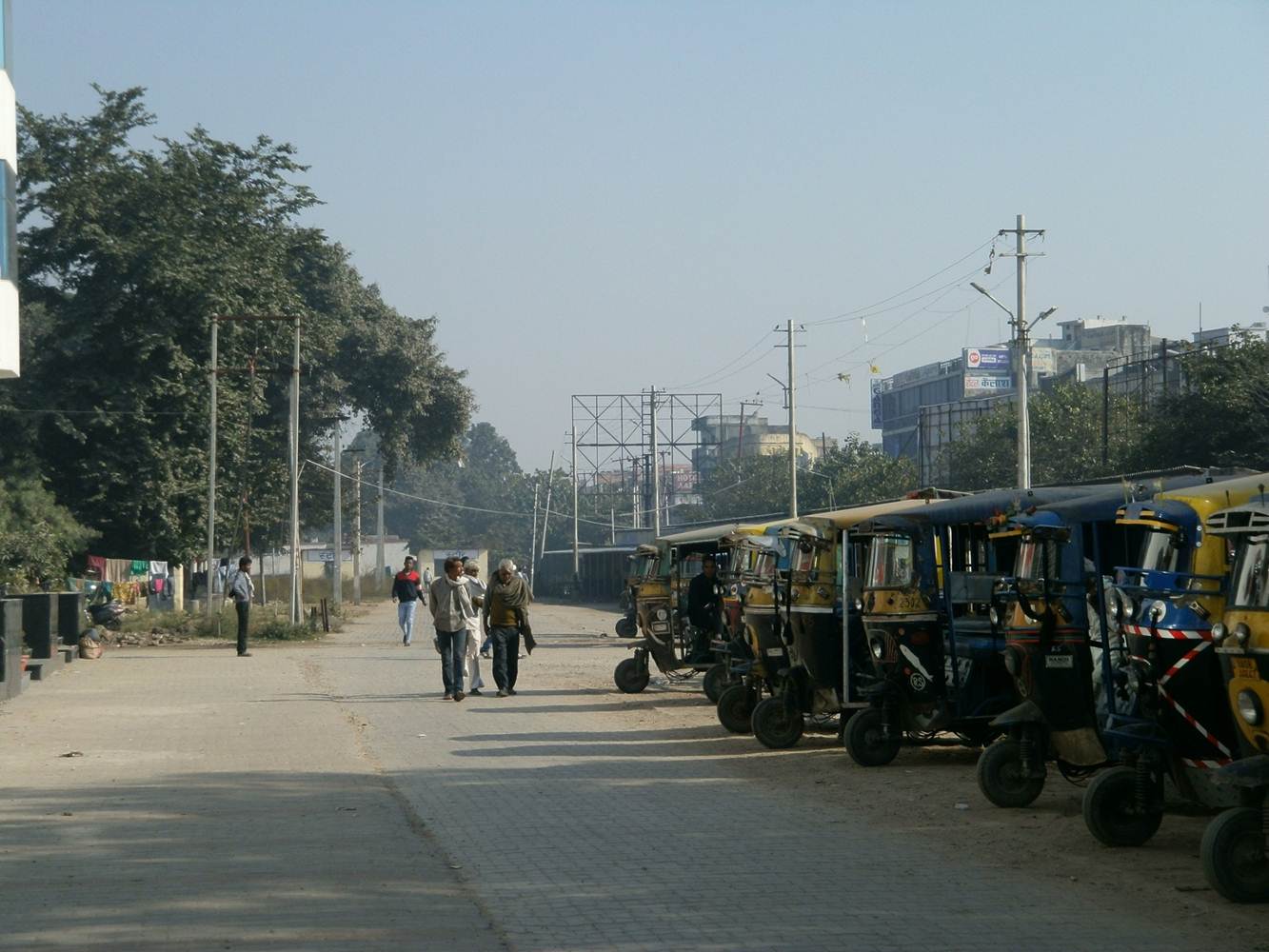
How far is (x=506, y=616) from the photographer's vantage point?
20.5m

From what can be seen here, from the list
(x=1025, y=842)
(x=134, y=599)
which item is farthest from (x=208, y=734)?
(x=134, y=599)

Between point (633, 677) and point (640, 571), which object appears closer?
point (633, 677)

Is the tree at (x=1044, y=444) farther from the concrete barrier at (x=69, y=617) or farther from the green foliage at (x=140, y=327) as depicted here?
the concrete barrier at (x=69, y=617)

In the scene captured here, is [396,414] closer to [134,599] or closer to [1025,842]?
[134,599]

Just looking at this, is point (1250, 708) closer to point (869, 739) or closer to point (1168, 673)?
point (1168, 673)

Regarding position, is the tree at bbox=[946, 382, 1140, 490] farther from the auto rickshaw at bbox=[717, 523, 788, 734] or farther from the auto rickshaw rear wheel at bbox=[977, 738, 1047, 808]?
the auto rickshaw rear wheel at bbox=[977, 738, 1047, 808]

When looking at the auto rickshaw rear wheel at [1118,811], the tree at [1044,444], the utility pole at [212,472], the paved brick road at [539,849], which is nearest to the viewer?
the paved brick road at [539,849]

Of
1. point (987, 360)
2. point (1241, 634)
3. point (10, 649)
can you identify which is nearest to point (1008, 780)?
point (1241, 634)

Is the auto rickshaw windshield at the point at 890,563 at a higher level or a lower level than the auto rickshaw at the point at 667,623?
higher

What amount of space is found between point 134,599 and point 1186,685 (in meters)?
40.4

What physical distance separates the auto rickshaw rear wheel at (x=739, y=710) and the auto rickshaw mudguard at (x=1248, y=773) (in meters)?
8.79

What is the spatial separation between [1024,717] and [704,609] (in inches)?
387

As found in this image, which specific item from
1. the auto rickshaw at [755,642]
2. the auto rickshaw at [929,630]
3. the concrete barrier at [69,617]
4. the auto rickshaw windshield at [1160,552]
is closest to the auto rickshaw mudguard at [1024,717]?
the auto rickshaw windshield at [1160,552]

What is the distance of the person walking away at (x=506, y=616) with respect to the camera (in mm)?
20375
